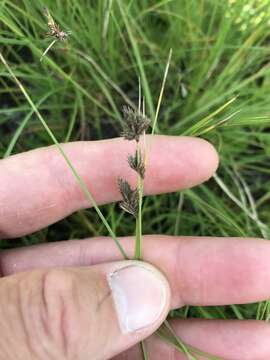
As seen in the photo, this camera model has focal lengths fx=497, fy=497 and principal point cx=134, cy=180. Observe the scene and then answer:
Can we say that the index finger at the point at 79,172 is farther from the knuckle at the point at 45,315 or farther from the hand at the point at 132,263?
the knuckle at the point at 45,315

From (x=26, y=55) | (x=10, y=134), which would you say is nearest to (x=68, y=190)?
(x=10, y=134)

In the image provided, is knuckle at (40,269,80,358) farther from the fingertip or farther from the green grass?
the fingertip

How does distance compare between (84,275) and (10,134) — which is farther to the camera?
(10,134)

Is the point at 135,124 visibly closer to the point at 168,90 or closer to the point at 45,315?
the point at 45,315

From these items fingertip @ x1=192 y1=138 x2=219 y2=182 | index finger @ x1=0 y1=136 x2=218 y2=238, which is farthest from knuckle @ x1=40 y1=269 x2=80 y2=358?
fingertip @ x1=192 y1=138 x2=219 y2=182

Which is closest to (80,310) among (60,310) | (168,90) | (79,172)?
(60,310)

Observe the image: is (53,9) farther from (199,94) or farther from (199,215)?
(199,215)

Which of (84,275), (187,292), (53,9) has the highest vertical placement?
(53,9)
